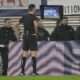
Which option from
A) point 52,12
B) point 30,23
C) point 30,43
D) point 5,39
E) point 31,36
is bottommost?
point 5,39

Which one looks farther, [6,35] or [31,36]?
[6,35]

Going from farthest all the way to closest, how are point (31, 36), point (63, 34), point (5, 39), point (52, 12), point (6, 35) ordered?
point (52, 12)
point (6, 35)
point (5, 39)
point (63, 34)
point (31, 36)

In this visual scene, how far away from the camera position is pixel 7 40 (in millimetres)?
14883

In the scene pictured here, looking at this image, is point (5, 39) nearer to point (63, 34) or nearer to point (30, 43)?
point (30, 43)

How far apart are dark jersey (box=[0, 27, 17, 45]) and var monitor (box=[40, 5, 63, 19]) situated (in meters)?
2.06

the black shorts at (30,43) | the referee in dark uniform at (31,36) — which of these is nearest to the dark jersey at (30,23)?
the referee in dark uniform at (31,36)

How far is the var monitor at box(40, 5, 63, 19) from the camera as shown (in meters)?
16.6

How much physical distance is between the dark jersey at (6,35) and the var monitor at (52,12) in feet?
6.75

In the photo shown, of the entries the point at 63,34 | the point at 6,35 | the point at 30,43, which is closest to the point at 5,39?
the point at 6,35

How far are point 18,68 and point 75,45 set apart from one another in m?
1.84

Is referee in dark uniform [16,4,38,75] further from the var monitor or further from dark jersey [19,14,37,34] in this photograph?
the var monitor

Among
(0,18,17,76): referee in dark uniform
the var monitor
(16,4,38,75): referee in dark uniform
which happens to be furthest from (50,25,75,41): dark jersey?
the var monitor

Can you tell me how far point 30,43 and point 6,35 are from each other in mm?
1734

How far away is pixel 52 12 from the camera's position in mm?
16609
